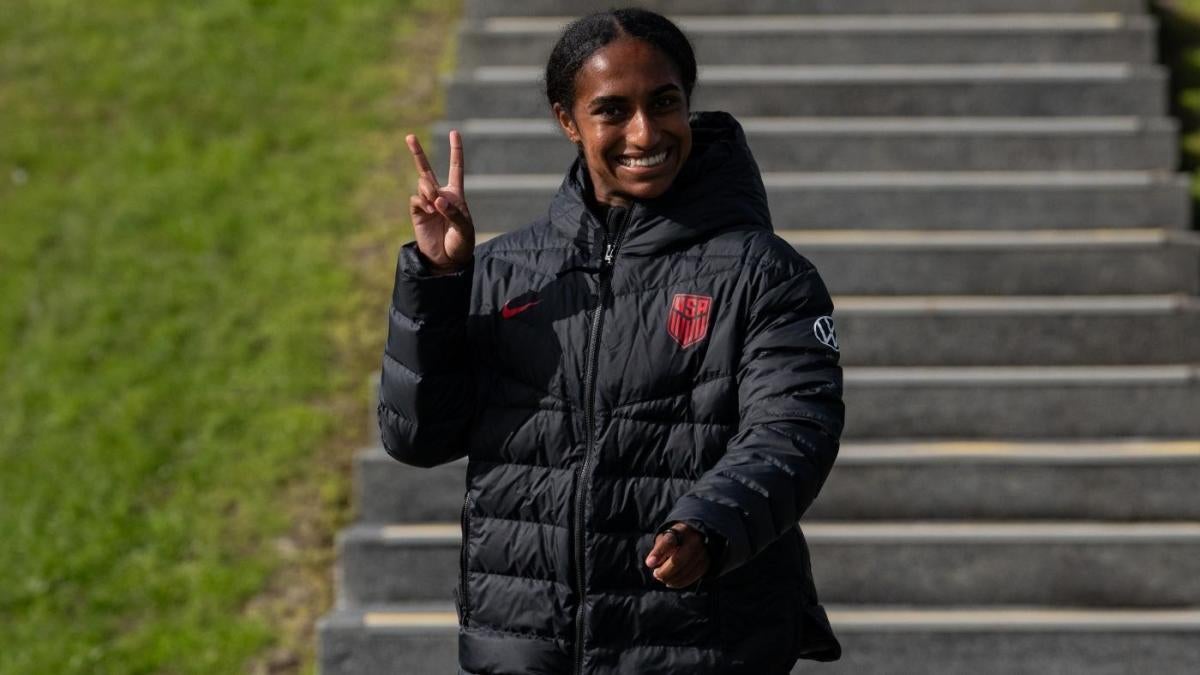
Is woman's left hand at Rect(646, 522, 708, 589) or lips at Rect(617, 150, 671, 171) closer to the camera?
woman's left hand at Rect(646, 522, 708, 589)

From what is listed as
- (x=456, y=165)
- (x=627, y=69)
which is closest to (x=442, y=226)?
(x=456, y=165)

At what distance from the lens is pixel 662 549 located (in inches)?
104

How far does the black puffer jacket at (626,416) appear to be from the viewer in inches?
115

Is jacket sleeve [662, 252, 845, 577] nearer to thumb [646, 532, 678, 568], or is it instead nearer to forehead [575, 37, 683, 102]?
thumb [646, 532, 678, 568]

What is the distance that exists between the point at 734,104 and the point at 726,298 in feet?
14.2

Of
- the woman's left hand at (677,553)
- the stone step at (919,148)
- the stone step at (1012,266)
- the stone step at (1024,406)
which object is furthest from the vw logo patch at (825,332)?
the stone step at (919,148)

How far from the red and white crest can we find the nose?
0.27 meters

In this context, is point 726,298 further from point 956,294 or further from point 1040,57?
point 1040,57

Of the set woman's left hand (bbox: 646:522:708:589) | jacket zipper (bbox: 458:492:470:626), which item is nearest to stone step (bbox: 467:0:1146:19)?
jacket zipper (bbox: 458:492:470:626)

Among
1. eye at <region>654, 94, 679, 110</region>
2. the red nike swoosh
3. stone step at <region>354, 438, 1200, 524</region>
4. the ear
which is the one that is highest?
eye at <region>654, 94, 679, 110</region>

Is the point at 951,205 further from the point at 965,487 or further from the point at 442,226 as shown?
the point at 442,226

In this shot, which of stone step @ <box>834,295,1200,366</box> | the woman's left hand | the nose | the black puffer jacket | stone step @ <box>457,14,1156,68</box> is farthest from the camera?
stone step @ <box>457,14,1156,68</box>

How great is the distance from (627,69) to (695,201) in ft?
0.83

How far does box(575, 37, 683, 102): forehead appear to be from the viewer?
10.0 ft
